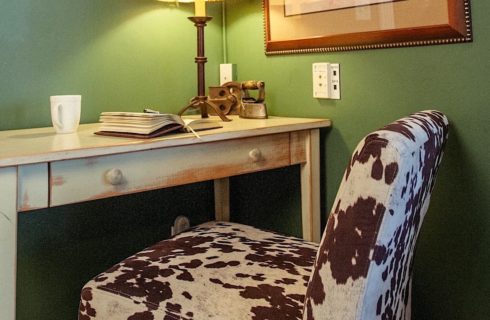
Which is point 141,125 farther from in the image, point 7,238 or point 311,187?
point 311,187

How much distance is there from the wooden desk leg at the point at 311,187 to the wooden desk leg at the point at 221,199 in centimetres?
40

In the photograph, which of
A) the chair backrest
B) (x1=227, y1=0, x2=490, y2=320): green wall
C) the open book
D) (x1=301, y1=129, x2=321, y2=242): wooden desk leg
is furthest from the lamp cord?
the chair backrest

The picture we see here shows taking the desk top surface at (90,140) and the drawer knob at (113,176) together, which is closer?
the desk top surface at (90,140)

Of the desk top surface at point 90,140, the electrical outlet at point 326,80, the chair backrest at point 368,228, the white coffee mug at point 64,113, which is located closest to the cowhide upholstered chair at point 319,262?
the chair backrest at point 368,228

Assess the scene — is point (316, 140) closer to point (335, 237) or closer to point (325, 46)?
point (325, 46)

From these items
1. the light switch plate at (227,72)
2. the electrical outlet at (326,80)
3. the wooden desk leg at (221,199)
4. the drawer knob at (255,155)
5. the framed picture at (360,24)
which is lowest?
the wooden desk leg at (221,199)

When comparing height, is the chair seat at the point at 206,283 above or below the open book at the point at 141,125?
below

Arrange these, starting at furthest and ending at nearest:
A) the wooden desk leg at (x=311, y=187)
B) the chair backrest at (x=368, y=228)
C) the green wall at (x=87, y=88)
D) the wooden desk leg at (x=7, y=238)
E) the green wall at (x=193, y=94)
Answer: the wooden desk leg at (x=311, y=187)
the green wall at (x=87, y=88)
the green wall at (x=193, y=94)
the wooden desk leg at (x=7, y=238)
the chair backrest at (x=368, y=228)

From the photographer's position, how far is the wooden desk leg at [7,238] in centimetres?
108

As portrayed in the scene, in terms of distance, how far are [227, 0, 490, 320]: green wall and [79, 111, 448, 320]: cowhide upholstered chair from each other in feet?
0.68

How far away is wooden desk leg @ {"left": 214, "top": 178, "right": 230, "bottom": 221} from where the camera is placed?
6.70 feet

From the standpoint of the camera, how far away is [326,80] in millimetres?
1719

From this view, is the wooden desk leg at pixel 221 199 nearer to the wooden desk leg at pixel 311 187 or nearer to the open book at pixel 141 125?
the wooden desk leg at pixel 311 187

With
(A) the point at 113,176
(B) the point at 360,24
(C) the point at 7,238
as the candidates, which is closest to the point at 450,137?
(B) the point at 360,24
